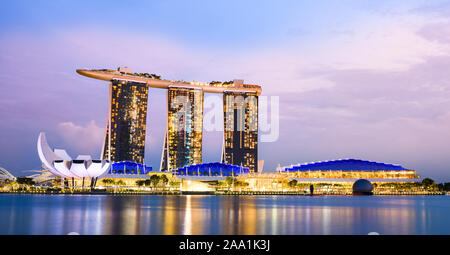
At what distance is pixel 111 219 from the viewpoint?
37.7 m

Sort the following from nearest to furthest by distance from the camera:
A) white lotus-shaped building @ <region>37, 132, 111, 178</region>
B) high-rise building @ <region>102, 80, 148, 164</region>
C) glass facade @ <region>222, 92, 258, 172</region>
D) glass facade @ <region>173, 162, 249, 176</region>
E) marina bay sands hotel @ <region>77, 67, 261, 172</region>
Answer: white lotus-shaped building @ <region>37, 132, 111, 178</region> → glass facade @ <region>173, 162, 249, 176</region> → high-rise building @ <region>102, 80, 148, 164</region> → marina bay sands hotel @ <region>77, 67, 261, 172</region> → glass facade @ <region>222, 92, 258, 172</region>

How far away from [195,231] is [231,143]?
164272mm

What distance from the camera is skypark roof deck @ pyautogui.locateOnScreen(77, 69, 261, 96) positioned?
16791cm

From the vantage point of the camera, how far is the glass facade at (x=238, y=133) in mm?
192875

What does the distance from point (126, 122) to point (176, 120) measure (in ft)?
68.1

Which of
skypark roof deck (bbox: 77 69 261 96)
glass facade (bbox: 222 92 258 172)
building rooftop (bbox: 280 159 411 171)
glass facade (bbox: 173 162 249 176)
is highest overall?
skypark roof deck (bbox: 77 69 261 96)

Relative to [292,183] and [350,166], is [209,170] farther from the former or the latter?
[350,166]

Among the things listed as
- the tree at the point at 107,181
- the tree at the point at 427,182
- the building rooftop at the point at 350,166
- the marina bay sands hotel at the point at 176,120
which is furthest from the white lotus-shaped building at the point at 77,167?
the tree at the point at 427,182

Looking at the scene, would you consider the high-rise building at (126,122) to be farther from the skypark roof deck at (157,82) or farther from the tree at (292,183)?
the tree at (292,183)

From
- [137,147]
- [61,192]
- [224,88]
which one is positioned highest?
[224,88]

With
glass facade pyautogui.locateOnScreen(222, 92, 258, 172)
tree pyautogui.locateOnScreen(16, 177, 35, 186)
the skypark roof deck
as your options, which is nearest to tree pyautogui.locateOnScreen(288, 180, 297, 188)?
glass facade pyautogui.locateOnScreen(222, 92, 258, 172)

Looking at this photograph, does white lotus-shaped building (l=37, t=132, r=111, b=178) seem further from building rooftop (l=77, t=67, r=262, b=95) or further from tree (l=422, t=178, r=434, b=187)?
tree (l=422, t=178, r=434, b=187)
